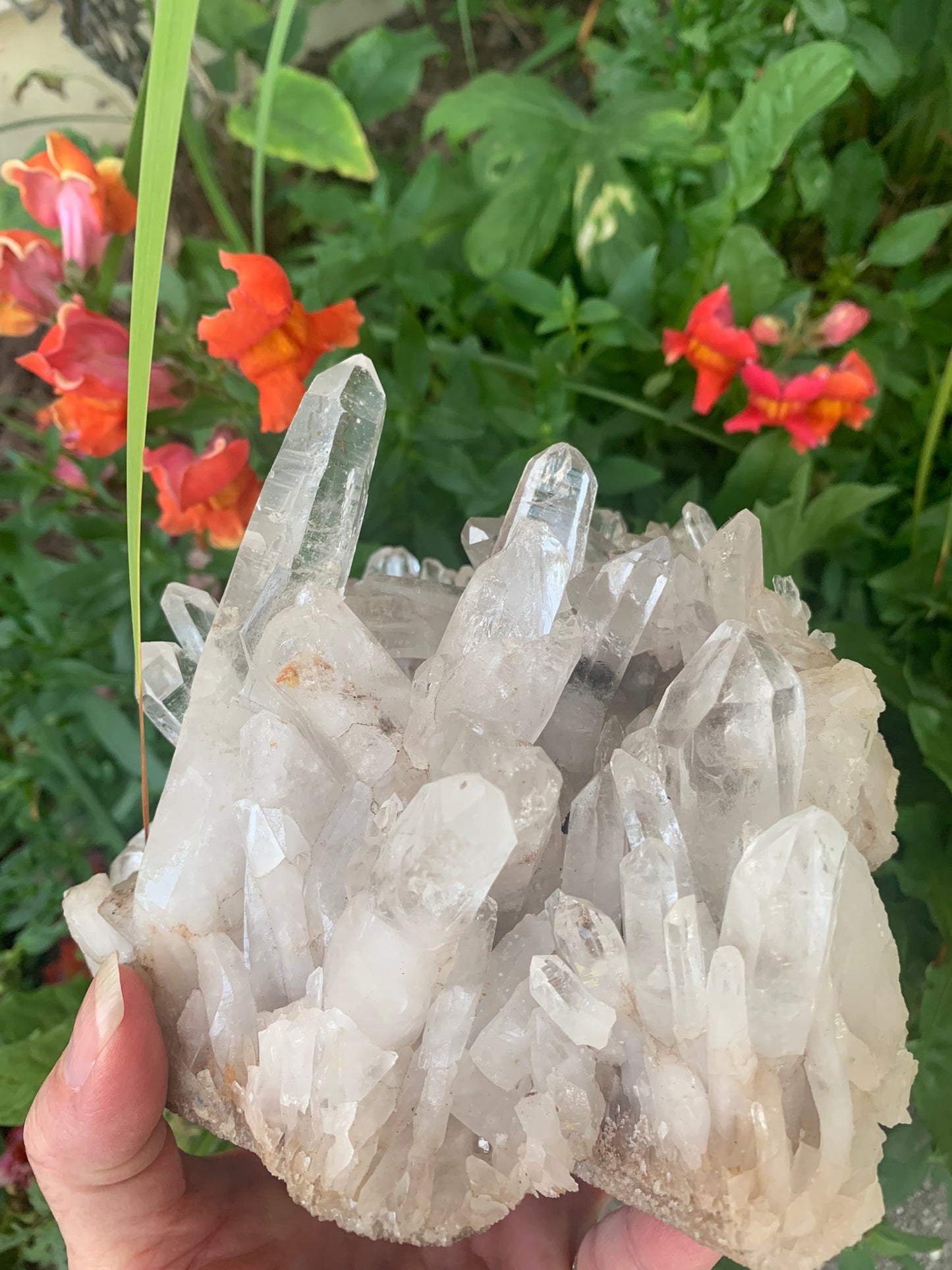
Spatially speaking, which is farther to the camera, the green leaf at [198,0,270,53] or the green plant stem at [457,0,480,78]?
the green plant stem at [457,0,480,78]

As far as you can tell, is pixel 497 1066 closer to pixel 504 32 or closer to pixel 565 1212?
pixel 565 1212

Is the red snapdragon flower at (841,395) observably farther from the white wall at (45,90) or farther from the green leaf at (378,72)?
the white wall at (45,90)

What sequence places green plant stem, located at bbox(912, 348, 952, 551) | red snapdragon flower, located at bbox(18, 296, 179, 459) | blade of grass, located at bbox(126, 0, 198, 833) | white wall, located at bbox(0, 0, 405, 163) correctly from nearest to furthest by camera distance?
blade of grass, located at bbox(126, 0, 198, 833), red snapdragon flower, located at bbox(18, 296, 179, 459), green plant stem, located at bbox(912, 348, 952, 551), white wall, located at bbox(0, 0, 405, 163)

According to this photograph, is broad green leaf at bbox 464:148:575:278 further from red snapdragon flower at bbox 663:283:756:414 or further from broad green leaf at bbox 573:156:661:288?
red snapdragon flower at bbox 663:283:756:414

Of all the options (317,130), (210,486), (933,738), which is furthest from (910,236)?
(210,486)

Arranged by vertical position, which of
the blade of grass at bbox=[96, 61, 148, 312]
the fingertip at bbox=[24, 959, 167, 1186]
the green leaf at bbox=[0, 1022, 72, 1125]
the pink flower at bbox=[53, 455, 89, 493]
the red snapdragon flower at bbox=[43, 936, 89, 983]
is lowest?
the red snapdragon flower at bbox=[43, 936, 89, 983]

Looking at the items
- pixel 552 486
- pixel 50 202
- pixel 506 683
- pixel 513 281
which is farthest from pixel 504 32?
pixel 506 683

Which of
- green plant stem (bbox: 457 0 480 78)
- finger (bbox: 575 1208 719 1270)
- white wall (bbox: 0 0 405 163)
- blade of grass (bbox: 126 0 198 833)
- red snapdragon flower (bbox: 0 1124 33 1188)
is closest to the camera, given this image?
blade of grass (bbox: 126 0 198 833)

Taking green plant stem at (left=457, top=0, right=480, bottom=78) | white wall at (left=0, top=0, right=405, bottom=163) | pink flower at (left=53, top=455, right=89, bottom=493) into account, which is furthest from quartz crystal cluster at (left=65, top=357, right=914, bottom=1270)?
white wall at (left=0, top=0, right=405, bottom=163)
